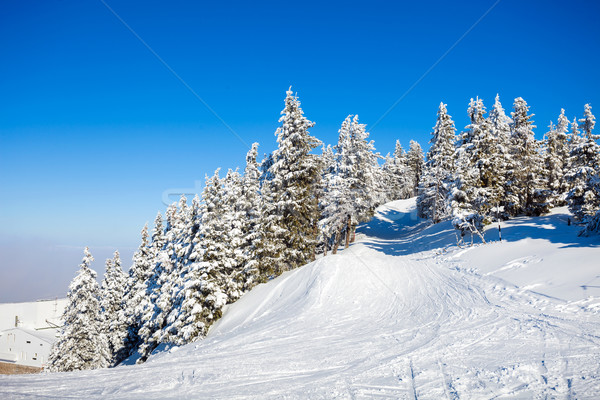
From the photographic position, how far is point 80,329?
29.5 metres

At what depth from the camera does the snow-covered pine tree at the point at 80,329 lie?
2884 centimetres

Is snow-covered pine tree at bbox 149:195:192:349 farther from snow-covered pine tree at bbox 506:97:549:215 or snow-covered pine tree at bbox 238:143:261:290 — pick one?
snow-covered pine tree at bbox 506:97:549:215

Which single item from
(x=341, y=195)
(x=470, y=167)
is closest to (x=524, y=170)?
(x=470, y=167)

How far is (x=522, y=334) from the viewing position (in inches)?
349

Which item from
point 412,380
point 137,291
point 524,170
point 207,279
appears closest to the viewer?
point 412,380

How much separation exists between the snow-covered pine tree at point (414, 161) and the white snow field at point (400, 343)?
204 feet

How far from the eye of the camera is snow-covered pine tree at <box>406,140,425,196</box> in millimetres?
79500

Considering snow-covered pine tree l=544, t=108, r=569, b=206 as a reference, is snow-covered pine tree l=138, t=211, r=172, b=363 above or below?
below

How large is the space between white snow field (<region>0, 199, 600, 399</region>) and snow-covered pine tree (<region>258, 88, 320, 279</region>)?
540 cm

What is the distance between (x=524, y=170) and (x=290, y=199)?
24310 millimetres

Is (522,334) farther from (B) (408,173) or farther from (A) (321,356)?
(B) (408,173)

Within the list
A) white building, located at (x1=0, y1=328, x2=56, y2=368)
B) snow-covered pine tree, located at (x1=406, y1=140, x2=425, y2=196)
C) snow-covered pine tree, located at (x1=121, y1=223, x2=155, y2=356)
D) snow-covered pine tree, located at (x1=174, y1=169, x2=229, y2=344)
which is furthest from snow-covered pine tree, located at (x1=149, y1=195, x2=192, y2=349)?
snow-covered pine tree, located at (x1=406, y1=140, x2=425, y2=196)

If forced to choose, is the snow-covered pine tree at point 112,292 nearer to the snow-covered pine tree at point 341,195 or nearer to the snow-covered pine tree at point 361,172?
the snow-covered pine tree at point 341,195

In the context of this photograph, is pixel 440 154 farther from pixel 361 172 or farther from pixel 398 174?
pixel 398 174
